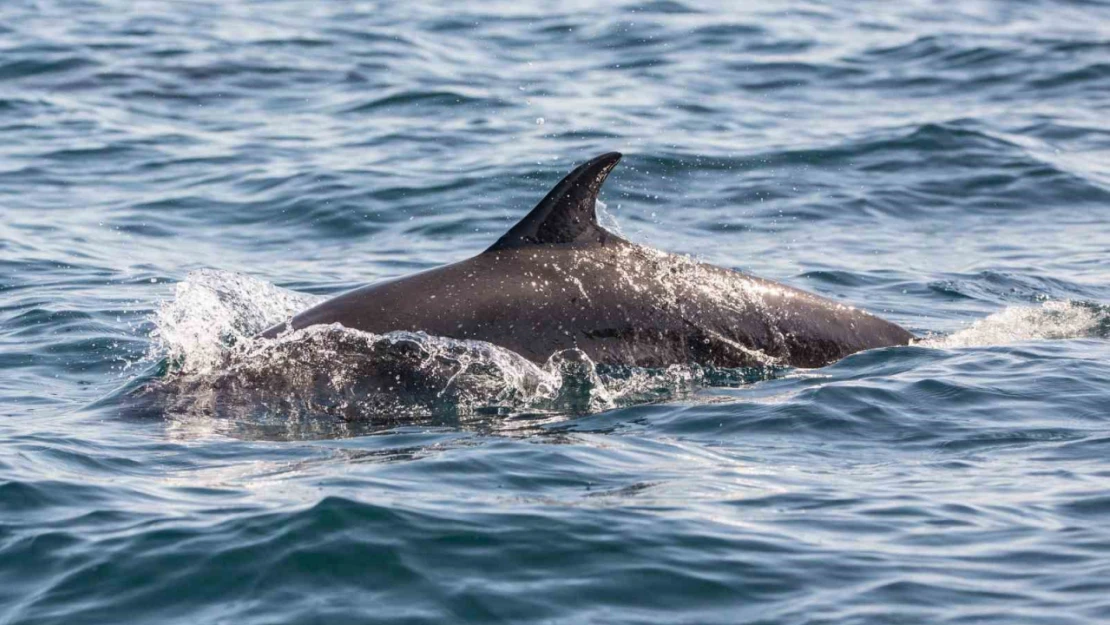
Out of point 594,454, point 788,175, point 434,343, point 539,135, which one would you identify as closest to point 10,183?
point 539,135

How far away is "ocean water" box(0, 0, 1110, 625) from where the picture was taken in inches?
285

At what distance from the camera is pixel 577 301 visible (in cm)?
1056

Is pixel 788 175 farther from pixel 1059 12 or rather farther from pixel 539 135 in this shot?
pixel 1059 12

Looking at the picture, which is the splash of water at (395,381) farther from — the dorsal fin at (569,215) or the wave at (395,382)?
the dorsal fin at (569,215)

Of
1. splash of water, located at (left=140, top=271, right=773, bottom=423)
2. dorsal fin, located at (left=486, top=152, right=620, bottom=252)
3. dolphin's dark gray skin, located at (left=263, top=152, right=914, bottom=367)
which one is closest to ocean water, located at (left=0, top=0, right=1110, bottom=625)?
splash of water, located at (left=140, top=271, right=773, bottom=423)

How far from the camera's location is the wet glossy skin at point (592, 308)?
10422mm

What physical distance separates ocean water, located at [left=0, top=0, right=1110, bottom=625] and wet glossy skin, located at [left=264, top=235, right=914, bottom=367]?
18 cm

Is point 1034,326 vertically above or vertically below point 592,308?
below

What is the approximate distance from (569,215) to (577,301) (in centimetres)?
57

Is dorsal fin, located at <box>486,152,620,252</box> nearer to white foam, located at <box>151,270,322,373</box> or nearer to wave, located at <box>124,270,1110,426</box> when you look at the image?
wave, located at <box>124,270,1110,426</box>

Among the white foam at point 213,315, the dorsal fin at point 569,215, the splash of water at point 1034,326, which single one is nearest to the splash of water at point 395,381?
the white foam at point 213,315

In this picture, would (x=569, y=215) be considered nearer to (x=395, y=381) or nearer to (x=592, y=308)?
(x=592, y=308)

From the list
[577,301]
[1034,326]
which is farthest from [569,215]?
[1034,326]

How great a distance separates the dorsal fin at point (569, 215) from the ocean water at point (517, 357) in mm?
902
